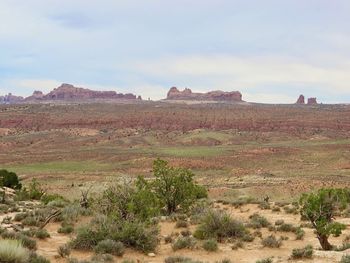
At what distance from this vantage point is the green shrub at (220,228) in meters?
17.4

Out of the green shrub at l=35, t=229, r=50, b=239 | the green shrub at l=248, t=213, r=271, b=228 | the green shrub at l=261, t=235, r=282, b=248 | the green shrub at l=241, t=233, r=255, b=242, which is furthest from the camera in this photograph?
the green shrub at l=248, t=213, r=271, b=228

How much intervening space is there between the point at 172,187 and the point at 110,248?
10.6 metres

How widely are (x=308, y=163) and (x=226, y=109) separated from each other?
2514 inches

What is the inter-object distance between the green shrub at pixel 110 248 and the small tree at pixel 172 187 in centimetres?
1002

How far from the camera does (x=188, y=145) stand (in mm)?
89250

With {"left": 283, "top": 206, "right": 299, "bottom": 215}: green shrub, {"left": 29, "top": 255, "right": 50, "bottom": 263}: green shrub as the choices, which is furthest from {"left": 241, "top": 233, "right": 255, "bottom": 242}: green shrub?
{"left": 283, "top": 206, "right": 299, "bottom": 215}: green shrub

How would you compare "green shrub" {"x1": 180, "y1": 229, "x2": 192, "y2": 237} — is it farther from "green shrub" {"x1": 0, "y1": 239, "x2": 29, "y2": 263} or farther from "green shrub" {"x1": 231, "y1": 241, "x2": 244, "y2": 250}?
"green shrub" {"x1": 0, "y1": 239, "x2": 29, "y2": 263}

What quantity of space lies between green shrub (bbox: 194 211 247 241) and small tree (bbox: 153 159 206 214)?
640 cm

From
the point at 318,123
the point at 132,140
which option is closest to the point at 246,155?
the point at 132,140

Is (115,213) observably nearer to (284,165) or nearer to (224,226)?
(224,226)

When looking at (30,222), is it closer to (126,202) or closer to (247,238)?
(126,202)

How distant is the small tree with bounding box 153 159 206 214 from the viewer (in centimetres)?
2420

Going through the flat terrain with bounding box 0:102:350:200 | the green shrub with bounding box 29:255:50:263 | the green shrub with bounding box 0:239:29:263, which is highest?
the green shrub with bounding box 0:239:29:263

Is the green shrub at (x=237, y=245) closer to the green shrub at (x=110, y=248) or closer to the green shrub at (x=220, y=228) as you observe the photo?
the green shrub at (x=220, y=228)
